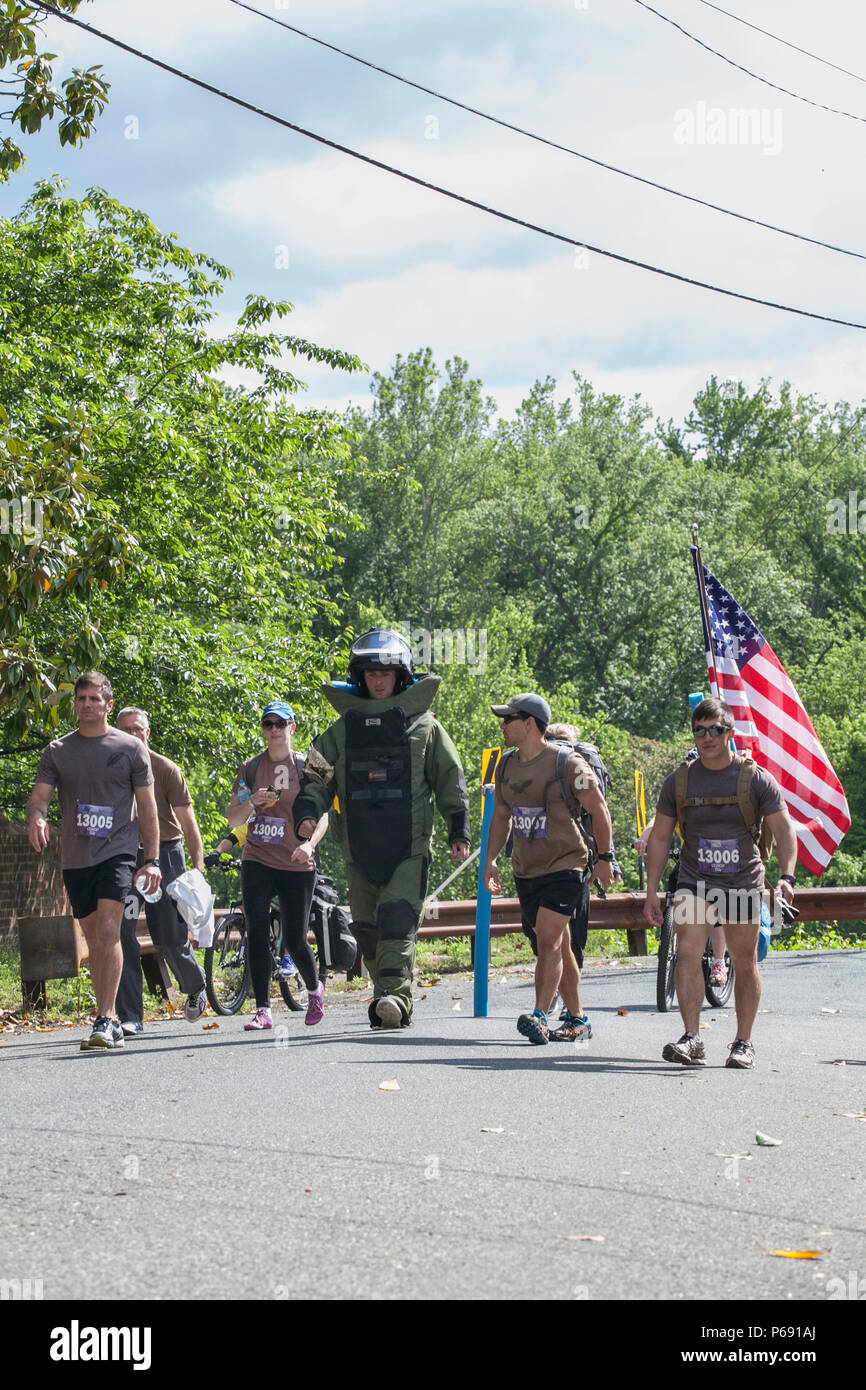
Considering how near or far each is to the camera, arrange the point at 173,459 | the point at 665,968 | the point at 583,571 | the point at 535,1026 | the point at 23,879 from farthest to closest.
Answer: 1. the point at 583,571
2. the point at 23,879
3. the point at 173,459
4. the point at 665,968
5. the point at 535,1026

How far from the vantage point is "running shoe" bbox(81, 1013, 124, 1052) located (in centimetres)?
834

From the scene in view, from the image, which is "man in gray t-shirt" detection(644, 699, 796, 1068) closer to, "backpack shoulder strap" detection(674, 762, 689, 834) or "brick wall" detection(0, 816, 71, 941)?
"backpack shoulder strap" detection(674, 762, 689, 834)

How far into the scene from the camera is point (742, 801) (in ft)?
25.7

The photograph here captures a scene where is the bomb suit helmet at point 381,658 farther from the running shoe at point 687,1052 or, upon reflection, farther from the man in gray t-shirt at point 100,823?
the running shoe at point 687,1052

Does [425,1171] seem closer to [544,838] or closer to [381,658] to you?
[544,838]

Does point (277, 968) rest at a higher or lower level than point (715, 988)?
higher

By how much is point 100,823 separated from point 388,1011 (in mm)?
1973

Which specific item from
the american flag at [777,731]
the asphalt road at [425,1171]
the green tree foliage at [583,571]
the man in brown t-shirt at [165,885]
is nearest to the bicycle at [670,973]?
the american flag at [777,731]

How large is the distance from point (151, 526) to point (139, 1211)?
52.0 ft

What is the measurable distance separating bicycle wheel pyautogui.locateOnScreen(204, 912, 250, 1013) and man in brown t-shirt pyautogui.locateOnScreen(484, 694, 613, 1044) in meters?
2.95

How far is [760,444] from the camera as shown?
6856 centimetres

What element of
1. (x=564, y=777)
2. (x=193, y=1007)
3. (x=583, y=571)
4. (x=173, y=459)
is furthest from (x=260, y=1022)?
(x=583, y=571)

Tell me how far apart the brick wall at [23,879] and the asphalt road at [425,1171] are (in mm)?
14140

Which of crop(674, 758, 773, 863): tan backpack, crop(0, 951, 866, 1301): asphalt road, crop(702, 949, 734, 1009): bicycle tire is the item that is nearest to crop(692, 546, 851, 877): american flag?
crop(702, 949, 734, 1009): bicycle tire
